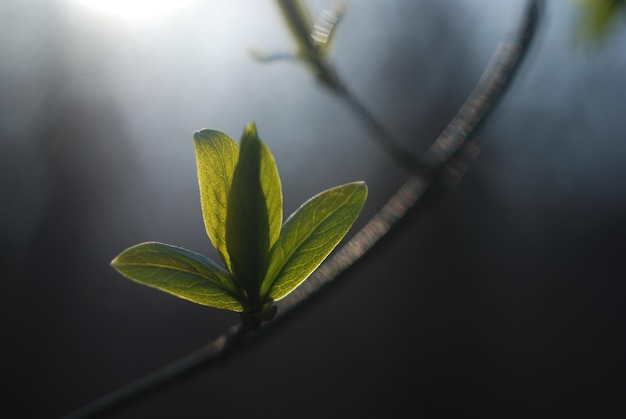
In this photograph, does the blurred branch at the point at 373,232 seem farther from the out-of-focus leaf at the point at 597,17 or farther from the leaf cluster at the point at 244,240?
the out-of-focus leaf at the point at 597,17

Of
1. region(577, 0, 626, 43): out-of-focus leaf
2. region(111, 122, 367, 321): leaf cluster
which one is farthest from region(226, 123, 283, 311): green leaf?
region(577, 0, 626, 43): out-of-focus leaf

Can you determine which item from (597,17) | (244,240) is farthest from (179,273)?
(597,17)

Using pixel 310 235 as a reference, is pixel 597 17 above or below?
above

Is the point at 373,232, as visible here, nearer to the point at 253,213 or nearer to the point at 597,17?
the point at 253,213

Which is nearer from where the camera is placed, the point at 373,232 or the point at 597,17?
the point at 373,232

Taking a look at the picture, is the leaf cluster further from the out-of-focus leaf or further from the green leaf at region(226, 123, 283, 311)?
the out-of-focus leaf

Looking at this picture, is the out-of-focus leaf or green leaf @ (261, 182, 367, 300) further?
the out-of-focus leaf

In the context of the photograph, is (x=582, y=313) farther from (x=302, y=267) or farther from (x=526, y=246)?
(x=302, y=267)
